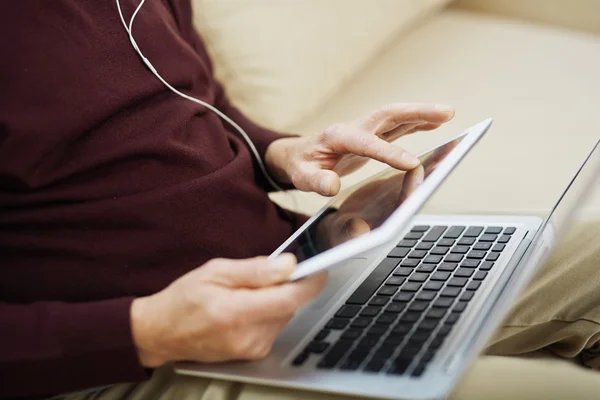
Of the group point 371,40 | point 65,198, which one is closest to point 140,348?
point 65,198

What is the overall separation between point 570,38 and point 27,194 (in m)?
1.11

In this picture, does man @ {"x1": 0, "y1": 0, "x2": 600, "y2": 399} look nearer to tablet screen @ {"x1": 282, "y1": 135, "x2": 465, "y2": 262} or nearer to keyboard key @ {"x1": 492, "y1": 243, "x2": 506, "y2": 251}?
tablet screen @ {"x1": 282, "y1": 135, "x2": 465, "y2": 262}

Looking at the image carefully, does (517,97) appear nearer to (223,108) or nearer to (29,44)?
(223,108)

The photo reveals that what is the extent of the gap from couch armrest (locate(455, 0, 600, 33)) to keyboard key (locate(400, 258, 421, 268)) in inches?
37.9

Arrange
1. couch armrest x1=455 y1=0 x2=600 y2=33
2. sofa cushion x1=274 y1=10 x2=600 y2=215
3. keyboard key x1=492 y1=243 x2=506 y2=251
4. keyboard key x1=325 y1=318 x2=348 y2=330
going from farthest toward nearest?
couch armrest x1=455 y1=0 x2=600 y2=33 < sofa cushion x1=274 y1=10 x2=600 y2=215 < keyboard key x1=492 y1=243 x2=506 y2=251 < keyboard key x1=325 y1=318 x2=348 y2=330

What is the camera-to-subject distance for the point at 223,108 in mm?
907

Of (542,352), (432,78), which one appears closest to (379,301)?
(542,352)

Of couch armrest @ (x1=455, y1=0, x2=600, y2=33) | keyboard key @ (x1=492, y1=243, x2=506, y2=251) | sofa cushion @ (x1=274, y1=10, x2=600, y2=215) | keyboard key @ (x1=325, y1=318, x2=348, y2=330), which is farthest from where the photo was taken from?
couch armrest @ (x1=455, y1=0, x2=600, y2=33)

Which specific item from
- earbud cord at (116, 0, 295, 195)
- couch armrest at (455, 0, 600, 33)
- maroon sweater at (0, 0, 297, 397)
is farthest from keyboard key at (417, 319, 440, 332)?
couch armrest at (455, 0, 600, 33)

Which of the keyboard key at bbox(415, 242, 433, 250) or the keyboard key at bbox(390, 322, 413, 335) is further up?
the keyboard key at bbox(415, 242, 433, 250)

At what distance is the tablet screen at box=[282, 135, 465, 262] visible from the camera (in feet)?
2.05

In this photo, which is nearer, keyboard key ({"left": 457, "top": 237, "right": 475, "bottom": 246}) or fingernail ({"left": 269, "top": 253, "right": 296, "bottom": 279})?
fingernail ({"left": 269, "top": 253, "right": 296, "bottom": 279})

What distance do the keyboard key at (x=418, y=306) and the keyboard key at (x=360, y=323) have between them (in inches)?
1.5

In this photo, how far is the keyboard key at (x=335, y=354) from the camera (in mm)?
564
